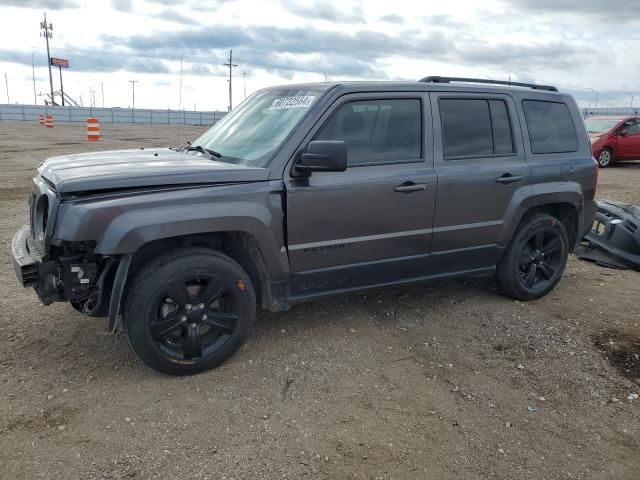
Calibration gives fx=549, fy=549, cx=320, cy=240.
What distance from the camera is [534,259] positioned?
509 cm

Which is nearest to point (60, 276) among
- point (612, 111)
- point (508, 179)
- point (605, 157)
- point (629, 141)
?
point (508, 179)

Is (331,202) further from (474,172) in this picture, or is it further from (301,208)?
(474,172)

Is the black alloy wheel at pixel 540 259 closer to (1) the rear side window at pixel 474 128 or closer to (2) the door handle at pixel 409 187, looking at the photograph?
(1) the rear side window at pixel 474 128

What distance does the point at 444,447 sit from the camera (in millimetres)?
2953

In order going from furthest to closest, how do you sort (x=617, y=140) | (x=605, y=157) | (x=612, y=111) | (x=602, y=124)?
(x=612, y=111), (x=602, y=124), (x=605, y=157), (x=617, y=140)

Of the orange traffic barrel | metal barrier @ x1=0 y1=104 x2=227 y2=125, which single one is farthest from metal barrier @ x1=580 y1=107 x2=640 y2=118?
the orange traffic barrel

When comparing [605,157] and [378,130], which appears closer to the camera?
[378,130]

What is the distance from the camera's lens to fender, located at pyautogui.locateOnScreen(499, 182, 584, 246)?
471 cm

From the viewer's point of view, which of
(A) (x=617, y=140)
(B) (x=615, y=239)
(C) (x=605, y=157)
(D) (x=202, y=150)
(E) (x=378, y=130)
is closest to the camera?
(E) (x=378, y=130)

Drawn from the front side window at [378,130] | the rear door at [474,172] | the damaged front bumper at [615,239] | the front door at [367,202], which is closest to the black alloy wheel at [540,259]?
the rear door at [474,172]

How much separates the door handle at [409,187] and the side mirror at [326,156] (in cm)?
65

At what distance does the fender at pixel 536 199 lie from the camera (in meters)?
4.71

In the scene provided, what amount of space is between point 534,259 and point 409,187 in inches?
68.8

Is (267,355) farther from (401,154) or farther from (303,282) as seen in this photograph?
(401,154)
